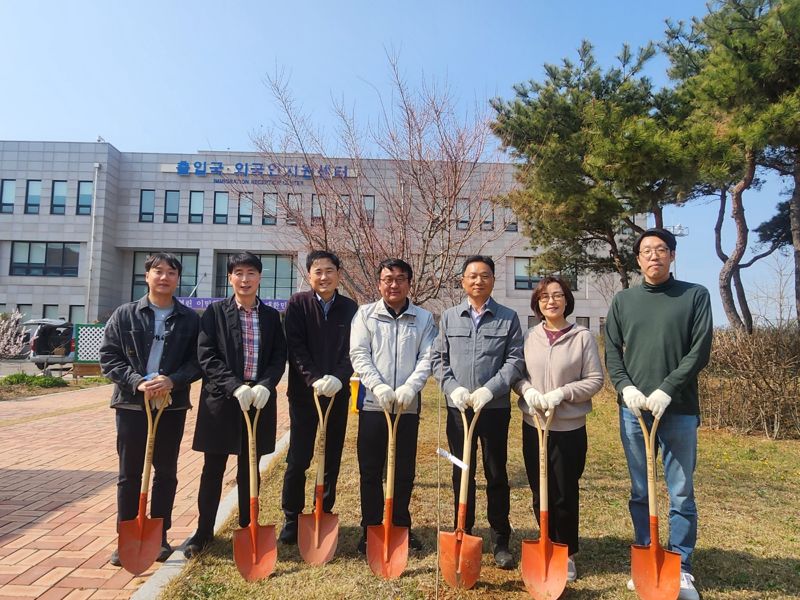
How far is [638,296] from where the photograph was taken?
319 cm

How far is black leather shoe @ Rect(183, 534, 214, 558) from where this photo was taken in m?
3.39

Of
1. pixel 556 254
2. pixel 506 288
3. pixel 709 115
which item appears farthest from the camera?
pixel 506 288

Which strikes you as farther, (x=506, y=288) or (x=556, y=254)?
(x=506, y=288)

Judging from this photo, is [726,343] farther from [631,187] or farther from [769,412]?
[631,187]

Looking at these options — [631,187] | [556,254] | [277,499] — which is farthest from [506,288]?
[277,499]

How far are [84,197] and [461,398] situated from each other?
118 feet

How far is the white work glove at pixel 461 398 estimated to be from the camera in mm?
3154

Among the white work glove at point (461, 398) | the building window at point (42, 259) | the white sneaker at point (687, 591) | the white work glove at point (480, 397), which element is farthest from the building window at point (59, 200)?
the white sneaker at point (687, 591)

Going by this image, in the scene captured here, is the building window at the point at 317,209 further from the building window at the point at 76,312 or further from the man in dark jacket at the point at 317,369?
the building window at the point at 76,312

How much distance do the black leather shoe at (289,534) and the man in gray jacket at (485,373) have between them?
3.79ft

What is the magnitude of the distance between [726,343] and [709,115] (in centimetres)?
378

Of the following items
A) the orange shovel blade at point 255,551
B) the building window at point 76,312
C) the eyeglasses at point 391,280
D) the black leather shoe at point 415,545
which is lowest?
the black leather shoe at point 415,545

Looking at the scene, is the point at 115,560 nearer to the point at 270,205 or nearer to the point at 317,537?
the point at 317,537

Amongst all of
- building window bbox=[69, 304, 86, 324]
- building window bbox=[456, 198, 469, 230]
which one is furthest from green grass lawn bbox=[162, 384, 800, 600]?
building window bbox=[69, 304, 86, 324]
